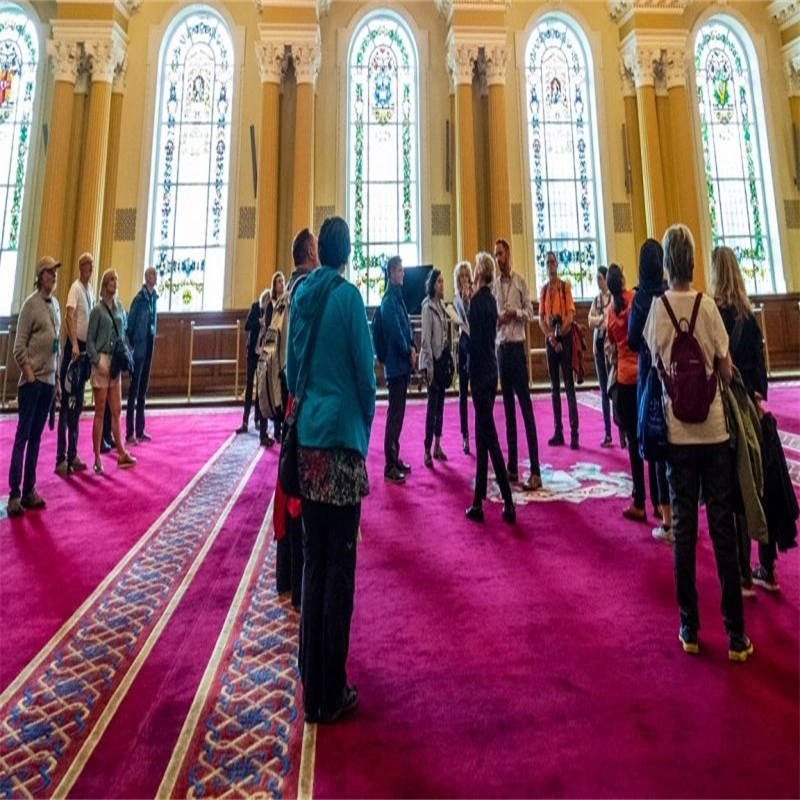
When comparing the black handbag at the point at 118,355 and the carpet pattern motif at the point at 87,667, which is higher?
the black handbag at the point at 118,355

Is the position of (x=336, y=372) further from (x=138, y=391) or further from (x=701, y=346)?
(x=138, y=391)

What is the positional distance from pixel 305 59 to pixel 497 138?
3814 millimetres

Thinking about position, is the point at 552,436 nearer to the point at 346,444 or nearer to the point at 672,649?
the point at 672,649

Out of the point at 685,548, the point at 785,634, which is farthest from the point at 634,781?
the point at 785,634

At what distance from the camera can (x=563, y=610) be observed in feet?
7.06

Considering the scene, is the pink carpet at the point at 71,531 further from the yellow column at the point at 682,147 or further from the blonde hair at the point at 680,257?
the yellow column at the point at 682,147

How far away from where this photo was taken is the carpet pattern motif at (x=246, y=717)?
136cm

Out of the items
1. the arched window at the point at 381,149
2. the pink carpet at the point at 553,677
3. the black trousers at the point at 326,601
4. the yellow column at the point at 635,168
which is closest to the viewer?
the pink carpet at the point at 553,677

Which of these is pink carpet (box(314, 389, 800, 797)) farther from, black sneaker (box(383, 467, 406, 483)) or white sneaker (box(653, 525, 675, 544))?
black sneaker (box(383, 467, 406, 483))

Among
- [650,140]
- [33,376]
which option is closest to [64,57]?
[33,376]

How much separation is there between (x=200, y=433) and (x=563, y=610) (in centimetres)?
496

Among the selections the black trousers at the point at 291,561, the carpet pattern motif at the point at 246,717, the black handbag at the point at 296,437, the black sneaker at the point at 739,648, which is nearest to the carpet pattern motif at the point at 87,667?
the carpet pattern motif at the point at 246,717

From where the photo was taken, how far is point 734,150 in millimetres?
10961

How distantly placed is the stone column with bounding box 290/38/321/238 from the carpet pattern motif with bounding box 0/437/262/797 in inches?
298
